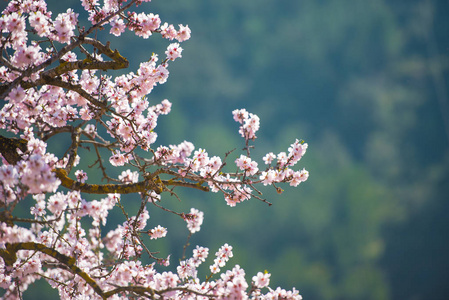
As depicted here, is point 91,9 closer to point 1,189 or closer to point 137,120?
point 137,120

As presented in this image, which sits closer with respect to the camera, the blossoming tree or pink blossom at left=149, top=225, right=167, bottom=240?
the blossoming tree

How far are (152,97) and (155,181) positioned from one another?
7.44m

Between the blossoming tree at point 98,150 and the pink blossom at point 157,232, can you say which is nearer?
the blossoming tree at point 98,150

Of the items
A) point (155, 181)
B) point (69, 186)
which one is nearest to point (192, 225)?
point (155, 181)

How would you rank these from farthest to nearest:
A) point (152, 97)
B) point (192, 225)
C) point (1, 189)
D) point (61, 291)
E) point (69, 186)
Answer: point (152, 97) < point (192, 225) < point (61, 291) < point (69, 186) < point (1, 189)

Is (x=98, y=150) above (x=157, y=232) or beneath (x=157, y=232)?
above

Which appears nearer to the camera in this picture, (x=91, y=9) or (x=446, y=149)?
(x=91, y=9)

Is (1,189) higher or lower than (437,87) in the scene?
lower

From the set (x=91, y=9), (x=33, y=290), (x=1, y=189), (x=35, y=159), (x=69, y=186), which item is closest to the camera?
(x=35, y=159)

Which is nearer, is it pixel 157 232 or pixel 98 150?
pixel 98 150

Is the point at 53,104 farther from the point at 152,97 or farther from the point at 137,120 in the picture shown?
the point at 152,97

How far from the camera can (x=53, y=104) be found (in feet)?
9.56

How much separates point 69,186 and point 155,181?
0.55 metres

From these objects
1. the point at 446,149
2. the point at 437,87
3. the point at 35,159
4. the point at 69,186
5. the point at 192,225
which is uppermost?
the point at 437,87
